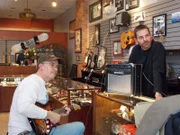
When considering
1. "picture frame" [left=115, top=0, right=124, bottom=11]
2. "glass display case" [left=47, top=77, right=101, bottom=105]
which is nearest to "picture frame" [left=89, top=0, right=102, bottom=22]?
"picture frame" [left=115, top=0, right=124, bottom=11]

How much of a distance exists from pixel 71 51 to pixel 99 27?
325 centimetres

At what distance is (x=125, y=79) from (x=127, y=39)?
9.08 ft

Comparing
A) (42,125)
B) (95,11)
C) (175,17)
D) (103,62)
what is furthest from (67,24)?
(42,125)

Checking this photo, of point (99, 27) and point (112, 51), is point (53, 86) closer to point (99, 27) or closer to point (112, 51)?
point (112, 51)

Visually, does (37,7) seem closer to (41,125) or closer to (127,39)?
(127,39)

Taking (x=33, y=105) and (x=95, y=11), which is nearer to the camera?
(x=33, y=105)

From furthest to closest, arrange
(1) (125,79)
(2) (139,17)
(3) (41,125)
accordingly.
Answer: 1. (2) (139,17)
2. (1) (125,79)
3. (3) (41,125)

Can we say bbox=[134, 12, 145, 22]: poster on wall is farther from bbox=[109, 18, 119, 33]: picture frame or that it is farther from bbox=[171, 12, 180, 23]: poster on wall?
bbox=[171, 12, 180, 23]: poster on wall

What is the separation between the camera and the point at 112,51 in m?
6.16

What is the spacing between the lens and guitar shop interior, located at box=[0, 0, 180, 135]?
8.39ft

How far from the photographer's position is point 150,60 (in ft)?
8.67

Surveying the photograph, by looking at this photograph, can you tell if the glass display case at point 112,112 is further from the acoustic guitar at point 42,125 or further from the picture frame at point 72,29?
the picture frame at point 72,29

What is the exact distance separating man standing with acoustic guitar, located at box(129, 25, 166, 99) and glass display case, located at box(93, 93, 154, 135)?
9.9 inches

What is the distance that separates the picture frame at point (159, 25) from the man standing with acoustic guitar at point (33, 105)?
2359 mm
